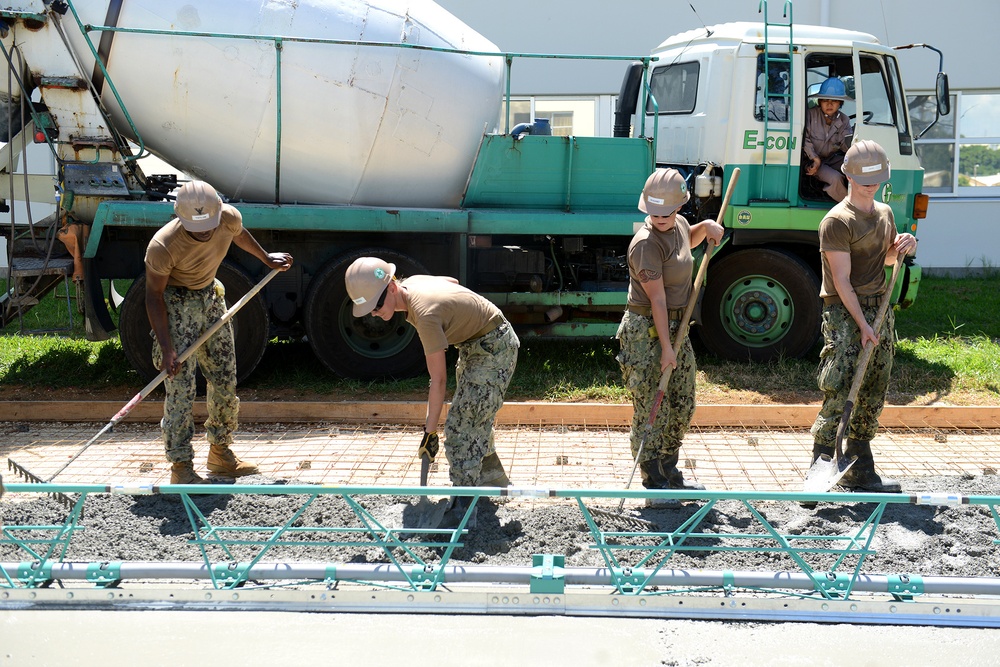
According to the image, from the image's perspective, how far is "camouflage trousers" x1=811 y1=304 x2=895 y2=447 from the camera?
4.71m

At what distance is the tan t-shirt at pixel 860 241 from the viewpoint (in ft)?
14.9

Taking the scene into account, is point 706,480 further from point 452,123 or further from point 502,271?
point 452,123

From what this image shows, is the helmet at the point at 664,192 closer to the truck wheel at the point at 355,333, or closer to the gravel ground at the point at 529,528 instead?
the gravel ground at the point at 529,528

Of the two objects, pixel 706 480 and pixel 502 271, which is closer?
pixel 706 480

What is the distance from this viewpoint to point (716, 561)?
416 cm

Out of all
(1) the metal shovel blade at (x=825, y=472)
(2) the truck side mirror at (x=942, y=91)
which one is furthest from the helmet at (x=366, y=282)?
(2) the truck side mirror at (x=942, y=91)

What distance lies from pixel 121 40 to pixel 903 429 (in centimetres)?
586

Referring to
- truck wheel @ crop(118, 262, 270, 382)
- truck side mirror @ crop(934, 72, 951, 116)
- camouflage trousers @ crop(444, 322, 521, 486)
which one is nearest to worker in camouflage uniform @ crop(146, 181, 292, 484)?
camouflage trousers @ crop(444, 322, 521, 486)

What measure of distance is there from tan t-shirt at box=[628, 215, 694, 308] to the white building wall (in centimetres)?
784

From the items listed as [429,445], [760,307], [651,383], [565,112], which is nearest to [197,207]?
[429,445]

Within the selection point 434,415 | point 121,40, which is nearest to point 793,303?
point 434,415

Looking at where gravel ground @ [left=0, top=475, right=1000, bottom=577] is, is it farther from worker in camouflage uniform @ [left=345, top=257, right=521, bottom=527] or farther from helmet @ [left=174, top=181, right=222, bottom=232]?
helmet @ [left=174, top=181, right=222, bottom=232]

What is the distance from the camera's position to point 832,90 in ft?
23.5

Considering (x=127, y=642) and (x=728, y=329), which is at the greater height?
(x=728, y=329)
